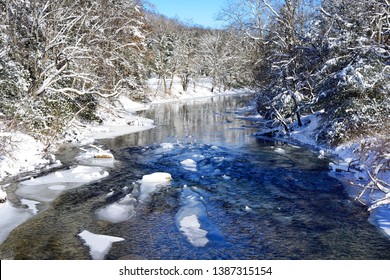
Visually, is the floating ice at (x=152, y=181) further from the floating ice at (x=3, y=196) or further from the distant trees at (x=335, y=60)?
the distant trees at (x=335, y=60)

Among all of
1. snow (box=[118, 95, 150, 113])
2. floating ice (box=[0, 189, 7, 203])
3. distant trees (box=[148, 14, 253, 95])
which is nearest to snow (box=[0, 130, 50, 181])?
floating ice (box=[0, 189, 7, 203])

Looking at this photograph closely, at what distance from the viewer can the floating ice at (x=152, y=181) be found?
11.4m

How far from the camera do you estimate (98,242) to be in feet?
25.3

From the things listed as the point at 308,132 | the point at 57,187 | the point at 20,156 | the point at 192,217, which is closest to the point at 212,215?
the point at 192,217

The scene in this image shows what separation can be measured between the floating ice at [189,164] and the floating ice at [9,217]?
634 centimetres

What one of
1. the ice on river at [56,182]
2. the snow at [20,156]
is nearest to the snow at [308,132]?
the ice on river at [56,182]

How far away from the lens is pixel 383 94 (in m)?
16.5

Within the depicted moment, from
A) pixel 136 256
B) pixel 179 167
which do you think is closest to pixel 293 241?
pixel 136 256

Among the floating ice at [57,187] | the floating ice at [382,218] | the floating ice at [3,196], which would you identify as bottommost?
the floating ice at [57,187]

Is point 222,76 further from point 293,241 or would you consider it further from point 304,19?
point 293,241

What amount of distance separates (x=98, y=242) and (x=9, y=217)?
2812 mm

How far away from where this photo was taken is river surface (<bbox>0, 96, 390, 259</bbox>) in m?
7.39

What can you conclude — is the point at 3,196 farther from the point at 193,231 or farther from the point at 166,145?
the point at 166,145

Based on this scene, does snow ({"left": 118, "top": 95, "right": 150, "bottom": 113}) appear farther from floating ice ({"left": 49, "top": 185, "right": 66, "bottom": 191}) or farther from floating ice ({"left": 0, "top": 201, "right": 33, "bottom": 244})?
floating ice ({"left": 0, "top": 201, "right": 33, "bottom": 244})
